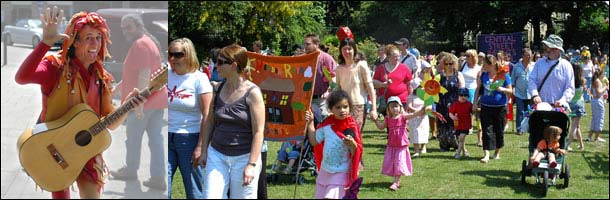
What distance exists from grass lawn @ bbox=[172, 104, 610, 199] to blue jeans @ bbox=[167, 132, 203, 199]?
1.30 metres

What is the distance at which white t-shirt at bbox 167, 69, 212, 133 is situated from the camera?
517 cm

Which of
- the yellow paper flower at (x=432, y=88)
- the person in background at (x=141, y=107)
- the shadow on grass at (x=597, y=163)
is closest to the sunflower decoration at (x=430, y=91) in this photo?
the yellow paper flower at (x=432, y=88)

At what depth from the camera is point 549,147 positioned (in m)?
7.35

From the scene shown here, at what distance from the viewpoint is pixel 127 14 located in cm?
323

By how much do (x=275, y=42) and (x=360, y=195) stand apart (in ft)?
25.0

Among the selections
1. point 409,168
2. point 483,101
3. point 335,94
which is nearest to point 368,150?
point 483,101

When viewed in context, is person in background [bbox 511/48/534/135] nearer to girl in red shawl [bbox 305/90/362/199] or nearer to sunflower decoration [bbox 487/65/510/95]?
sunflower decoration [bbox 487/65/510/95]

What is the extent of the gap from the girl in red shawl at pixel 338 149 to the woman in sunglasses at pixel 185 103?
805mm

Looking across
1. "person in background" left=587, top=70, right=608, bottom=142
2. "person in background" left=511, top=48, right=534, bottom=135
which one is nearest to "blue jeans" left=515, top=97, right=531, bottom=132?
"person in background" left=511, top=48, right=534, bottom=135

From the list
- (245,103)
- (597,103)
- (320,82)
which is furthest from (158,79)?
(597,103)

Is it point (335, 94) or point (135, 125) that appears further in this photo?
point (335, 94)

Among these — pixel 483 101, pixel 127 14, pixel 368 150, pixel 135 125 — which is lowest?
pixel 368 150

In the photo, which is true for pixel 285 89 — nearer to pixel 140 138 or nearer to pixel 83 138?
pixel 140 138

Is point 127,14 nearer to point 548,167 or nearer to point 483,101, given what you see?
point 548,167
